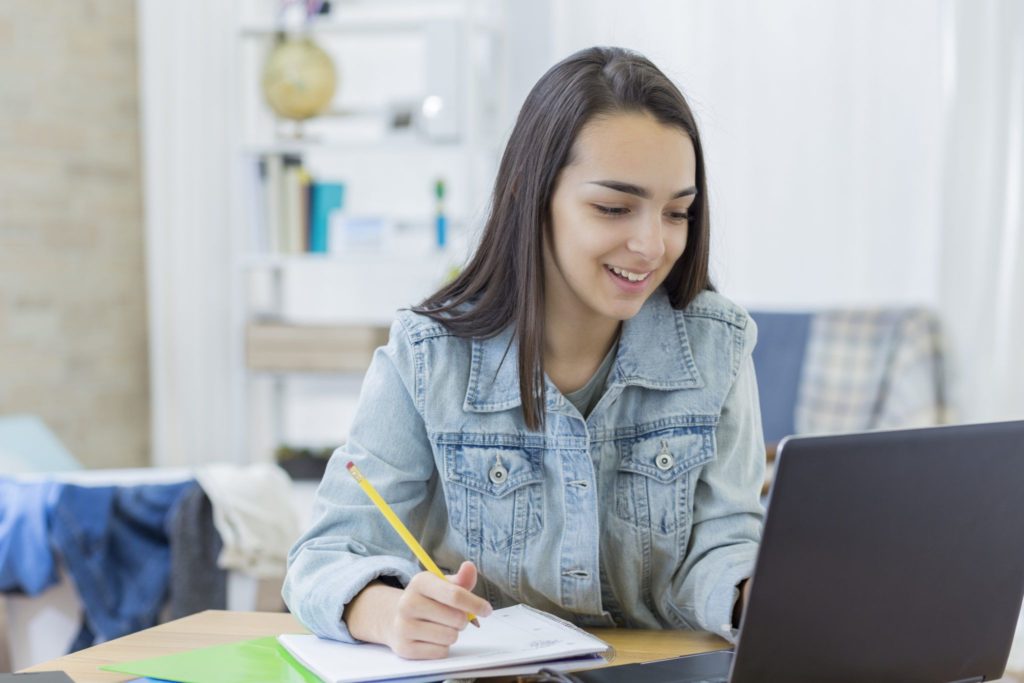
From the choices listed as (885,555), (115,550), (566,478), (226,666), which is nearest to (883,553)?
(885,555)

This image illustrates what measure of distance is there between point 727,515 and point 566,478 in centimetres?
17

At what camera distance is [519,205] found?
1.20 m

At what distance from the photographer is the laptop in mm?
826

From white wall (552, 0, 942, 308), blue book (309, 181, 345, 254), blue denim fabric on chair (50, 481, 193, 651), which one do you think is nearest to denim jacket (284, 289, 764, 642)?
blue denim fabric on chair (50, 481, 193, 651)

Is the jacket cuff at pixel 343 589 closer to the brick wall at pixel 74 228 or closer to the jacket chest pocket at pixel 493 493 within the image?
the jacket chest pocket at pixel 493 493

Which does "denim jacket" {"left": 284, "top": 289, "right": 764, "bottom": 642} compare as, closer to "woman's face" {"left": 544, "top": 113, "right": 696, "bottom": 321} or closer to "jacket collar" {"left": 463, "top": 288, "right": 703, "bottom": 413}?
"jacket collar" {"left": 463, "top": 288, "right": 703, "bottom": 413}

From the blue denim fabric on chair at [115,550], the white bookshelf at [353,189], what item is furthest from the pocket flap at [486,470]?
the white bookshelf at [353,189]

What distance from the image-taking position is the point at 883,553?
0.85 m

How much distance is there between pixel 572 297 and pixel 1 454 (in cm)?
215

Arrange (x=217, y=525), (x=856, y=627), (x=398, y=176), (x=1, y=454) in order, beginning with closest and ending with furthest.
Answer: (x=856, y=627) → (x=217, y=525) → (x=1, y=454) → (x=398, y=176)

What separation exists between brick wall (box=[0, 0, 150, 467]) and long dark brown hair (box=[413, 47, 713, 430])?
277cm

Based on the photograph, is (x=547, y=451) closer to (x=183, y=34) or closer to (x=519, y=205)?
(x=519, y=205)

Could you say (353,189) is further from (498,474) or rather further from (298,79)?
(498,474)

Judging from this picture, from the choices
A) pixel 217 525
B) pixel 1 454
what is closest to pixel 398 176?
pixel 1 454
